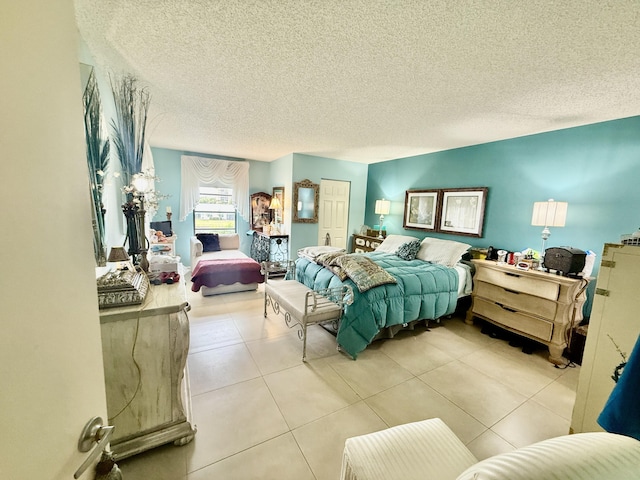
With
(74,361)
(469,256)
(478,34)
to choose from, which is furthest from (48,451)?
(469,256)

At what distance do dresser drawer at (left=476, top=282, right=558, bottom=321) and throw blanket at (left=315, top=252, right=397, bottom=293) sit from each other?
138cm

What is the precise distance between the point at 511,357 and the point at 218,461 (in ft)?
9.49

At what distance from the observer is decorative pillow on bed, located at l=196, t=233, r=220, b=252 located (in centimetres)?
480

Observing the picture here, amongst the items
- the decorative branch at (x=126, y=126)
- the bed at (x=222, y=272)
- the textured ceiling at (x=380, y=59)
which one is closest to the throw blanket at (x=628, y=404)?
the textured ceiling at (x=380, y=59)

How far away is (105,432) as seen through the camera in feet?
1.94

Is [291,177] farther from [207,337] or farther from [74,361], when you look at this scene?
[74,361]

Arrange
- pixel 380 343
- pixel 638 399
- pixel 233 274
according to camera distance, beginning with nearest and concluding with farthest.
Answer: pixel 638 399
pixel 380 343
pixel 233 274

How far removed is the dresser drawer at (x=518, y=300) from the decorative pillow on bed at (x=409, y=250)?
91 cm

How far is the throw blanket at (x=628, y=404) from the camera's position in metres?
0.78

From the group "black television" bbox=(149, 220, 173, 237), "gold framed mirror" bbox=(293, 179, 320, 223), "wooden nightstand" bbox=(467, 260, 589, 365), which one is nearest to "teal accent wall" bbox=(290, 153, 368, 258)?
"gold framed mirror" bbox=(293, 179, 320, 223)

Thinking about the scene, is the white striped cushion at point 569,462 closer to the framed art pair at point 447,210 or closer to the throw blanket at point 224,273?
the framed art pair at point 447,210

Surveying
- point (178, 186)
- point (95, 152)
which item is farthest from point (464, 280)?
point (178, 186)

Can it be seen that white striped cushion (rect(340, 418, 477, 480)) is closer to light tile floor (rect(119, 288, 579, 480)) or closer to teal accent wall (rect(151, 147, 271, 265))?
light tile floor (rect(119, 288, 579, 480))

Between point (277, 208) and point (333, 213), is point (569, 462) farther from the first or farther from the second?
point (277, 208)
